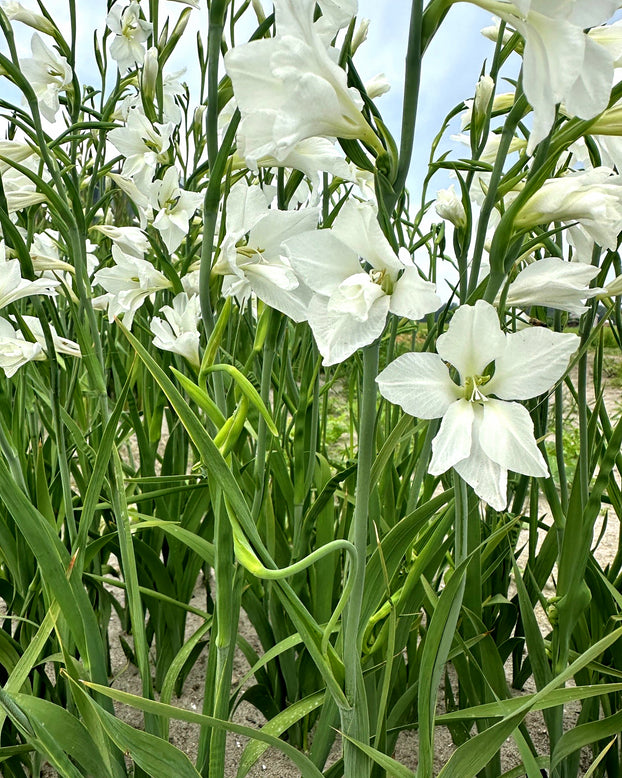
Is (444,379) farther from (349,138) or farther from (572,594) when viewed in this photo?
(572,594)

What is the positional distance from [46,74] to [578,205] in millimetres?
1275

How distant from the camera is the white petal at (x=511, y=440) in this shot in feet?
1.69

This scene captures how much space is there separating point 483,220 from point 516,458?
0.24m

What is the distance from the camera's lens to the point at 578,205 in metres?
0.58

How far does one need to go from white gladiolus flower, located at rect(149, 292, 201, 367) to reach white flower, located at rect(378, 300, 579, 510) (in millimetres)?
454

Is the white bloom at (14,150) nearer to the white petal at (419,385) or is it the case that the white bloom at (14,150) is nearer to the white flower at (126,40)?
the white flower at (126,40)

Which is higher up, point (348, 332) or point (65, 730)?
point (348, 332)

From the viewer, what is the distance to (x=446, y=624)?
0.71 meters

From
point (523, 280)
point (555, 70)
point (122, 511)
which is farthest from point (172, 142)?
point (555, 70)

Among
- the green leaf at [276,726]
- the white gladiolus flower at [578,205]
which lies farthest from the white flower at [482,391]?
the green leaf at [276,726]

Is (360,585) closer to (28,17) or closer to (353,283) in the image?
(353,283)

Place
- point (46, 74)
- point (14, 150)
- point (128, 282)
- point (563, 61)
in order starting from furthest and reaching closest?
point (46, 74)
point (128, 282)
point (14, 150)
point (563, 61)

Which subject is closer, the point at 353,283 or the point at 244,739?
the point at 353,283

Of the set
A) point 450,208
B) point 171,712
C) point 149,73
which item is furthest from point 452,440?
point 149,73
